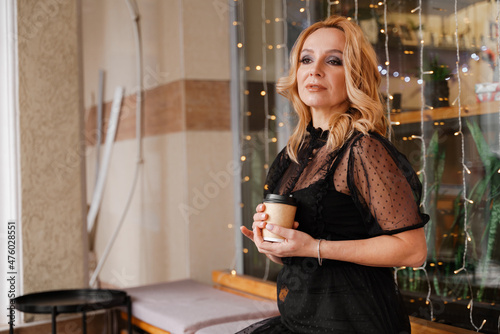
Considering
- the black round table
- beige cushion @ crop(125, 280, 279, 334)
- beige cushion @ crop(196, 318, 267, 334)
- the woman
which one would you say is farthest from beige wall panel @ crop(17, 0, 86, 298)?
the woman

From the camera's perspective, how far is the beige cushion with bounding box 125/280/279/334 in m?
2.45

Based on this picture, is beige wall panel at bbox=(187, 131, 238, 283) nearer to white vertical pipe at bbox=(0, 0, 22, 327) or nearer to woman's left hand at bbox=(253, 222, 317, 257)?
white vertical pipe at bbox=(0, 0, 22, 327)

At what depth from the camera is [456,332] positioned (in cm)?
199

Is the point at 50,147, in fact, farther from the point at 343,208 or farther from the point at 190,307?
the point at 343,208

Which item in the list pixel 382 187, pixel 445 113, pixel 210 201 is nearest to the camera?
pixel 382 187

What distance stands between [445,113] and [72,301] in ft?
5.91

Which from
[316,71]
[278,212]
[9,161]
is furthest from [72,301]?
[316,71]

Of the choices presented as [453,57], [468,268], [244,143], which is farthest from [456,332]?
[244,143]

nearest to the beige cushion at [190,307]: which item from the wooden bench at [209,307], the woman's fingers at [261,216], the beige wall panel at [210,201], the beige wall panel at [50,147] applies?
the wooden bench at [209,307]

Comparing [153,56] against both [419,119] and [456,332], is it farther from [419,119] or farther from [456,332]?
[456,332]

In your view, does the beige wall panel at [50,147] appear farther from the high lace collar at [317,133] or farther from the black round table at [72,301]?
the high lace collar at [317,133]

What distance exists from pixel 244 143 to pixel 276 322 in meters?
1.79

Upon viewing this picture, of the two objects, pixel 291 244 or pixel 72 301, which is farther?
pixel 72 301

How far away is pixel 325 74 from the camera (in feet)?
5.23
